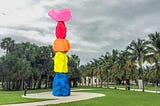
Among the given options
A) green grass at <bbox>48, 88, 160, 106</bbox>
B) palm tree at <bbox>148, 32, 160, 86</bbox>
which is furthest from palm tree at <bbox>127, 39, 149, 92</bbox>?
green grass at <bbox>48, 88, 160, 106</bbox>

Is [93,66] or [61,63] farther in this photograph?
[93,66]

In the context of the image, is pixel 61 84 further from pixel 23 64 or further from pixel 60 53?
pixel 23 64

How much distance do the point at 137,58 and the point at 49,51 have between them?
3207cm

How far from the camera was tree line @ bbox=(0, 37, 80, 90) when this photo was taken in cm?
5803

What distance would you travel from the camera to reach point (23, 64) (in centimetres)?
5866

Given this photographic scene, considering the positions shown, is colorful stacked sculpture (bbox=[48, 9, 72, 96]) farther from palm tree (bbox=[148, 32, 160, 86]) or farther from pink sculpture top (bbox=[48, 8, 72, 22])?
palm tree (bbox=[148, 32, 160, 86])

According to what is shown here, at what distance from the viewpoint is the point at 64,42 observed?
32938 millimetres

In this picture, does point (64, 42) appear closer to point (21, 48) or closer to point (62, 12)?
point (62, 12)

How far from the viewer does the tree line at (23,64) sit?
190ft

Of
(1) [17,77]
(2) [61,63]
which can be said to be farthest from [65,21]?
(1) [17,77]

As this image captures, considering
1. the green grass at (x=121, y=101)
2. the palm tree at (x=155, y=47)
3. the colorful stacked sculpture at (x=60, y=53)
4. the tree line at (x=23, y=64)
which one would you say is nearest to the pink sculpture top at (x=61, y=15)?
the colorful stacked sculpture at (x=60, y=53)

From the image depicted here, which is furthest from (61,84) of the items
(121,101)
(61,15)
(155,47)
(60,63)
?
(155,47)

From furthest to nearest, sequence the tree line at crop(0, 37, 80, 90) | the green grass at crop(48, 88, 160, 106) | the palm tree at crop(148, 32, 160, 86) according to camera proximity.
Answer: the tree line at crop(0, 37, 80, 90), the palm tree at crop(148, 32, 160, 86), the green grass at crop(48, 88, 160, 106)

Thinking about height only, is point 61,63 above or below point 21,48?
below
